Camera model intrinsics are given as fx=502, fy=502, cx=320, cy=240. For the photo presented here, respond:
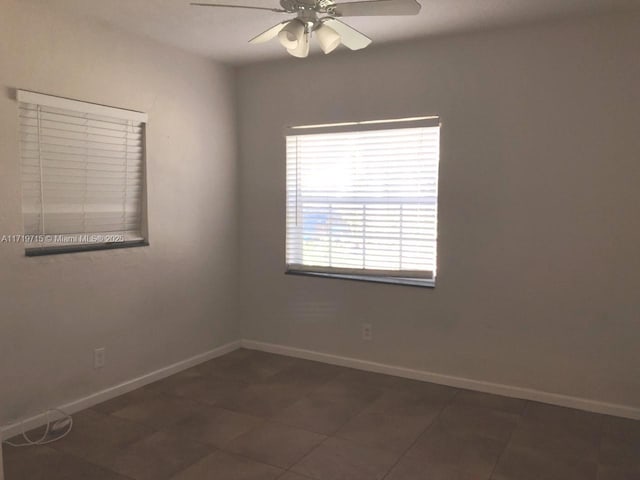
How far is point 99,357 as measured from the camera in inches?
130

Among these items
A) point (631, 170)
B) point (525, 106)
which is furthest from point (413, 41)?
point (631, 170)

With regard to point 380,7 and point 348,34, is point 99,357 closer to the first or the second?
point 348,34

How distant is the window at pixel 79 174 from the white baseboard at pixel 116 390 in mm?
970

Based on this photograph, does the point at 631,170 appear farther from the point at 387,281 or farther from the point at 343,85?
the point at 343,85

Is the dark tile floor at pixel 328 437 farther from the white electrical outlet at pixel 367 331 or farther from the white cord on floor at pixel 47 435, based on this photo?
the white electrical outlet at pixel 367 331

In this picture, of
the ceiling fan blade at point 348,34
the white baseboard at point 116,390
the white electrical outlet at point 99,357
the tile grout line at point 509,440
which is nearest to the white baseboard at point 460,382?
the tile grout line at point 509,440

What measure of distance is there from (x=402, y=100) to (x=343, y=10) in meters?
1.43

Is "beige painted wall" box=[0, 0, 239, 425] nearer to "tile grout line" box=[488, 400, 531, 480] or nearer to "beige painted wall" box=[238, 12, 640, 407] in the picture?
"beige painted wall" box=[238, 12, 640, 407]

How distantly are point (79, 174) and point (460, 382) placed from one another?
2940 mm

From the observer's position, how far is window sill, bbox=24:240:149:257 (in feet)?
9.60

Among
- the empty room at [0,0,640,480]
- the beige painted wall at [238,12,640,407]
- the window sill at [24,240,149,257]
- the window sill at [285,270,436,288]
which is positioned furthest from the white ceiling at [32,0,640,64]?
the window sill at [285,270,436,288]

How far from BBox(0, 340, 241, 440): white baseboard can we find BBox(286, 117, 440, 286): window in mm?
998

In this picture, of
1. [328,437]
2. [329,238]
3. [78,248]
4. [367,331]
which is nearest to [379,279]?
[367,331]

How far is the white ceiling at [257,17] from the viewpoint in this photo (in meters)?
2.87
